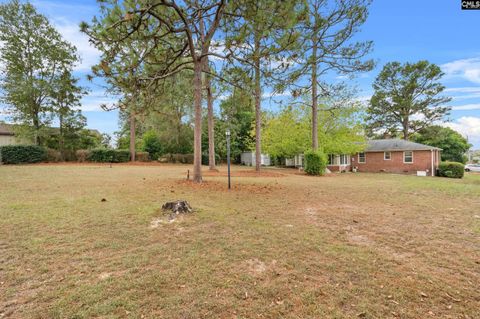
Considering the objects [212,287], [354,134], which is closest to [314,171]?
[354,134]

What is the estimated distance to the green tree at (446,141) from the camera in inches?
1168

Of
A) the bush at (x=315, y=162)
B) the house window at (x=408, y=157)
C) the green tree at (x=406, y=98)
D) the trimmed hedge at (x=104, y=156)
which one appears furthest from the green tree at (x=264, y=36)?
the green tree at (x=406, y=98)

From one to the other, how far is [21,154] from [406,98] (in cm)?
3942

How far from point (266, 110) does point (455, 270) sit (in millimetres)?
20684

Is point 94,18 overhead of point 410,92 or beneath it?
beneath

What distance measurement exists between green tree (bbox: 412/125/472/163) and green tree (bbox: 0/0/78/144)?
132ft

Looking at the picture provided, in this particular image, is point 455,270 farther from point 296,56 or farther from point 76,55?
point 76,55

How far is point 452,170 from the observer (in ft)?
65.0

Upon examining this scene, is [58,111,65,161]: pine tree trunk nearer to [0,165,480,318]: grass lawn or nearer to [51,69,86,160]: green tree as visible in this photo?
[51,69,86,160]: green tree

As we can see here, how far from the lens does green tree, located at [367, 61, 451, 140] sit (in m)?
27.6

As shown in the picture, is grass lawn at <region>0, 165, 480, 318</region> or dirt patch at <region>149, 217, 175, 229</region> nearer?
grass lawn at <region>0, 165, 480, 318</region>

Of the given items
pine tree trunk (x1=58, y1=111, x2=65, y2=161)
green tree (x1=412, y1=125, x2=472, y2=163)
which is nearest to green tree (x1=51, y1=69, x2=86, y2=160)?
pine tree trunk (x1=58, y1=111, x2=65, y2=161)

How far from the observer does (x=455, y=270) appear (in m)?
2.73

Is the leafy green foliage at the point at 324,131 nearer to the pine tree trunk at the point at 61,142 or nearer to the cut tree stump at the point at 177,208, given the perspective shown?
the cut tree stump at the point at 177,208
